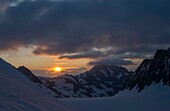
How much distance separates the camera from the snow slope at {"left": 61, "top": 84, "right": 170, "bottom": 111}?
59500 mm

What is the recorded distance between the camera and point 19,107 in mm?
14336

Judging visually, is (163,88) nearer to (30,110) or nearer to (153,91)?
(153,91)

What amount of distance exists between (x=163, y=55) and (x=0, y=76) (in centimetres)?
9252

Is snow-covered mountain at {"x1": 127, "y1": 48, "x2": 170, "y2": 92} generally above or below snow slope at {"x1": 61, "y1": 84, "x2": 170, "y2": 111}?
above

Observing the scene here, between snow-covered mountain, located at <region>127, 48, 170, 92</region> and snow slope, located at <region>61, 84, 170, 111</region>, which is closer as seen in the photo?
snow slope, located at <region>61, 84, 170, 111</region>

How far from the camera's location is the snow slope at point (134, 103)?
59500 millimetres

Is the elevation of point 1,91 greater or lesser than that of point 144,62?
lesser

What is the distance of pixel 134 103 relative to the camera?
70875 millimetres

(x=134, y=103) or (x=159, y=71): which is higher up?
(x=159, y=71)

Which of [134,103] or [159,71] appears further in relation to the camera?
[159,71]

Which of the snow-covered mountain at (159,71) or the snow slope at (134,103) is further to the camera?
the snow-covered mountain at (159,71)

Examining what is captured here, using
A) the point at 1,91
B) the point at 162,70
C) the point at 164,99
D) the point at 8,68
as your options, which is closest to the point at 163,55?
the point at 162,70

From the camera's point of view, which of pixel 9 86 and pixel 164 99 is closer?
pixel 9 86

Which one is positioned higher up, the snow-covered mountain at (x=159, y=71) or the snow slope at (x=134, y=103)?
the snow-covered mountain at (x=159, y=71)
